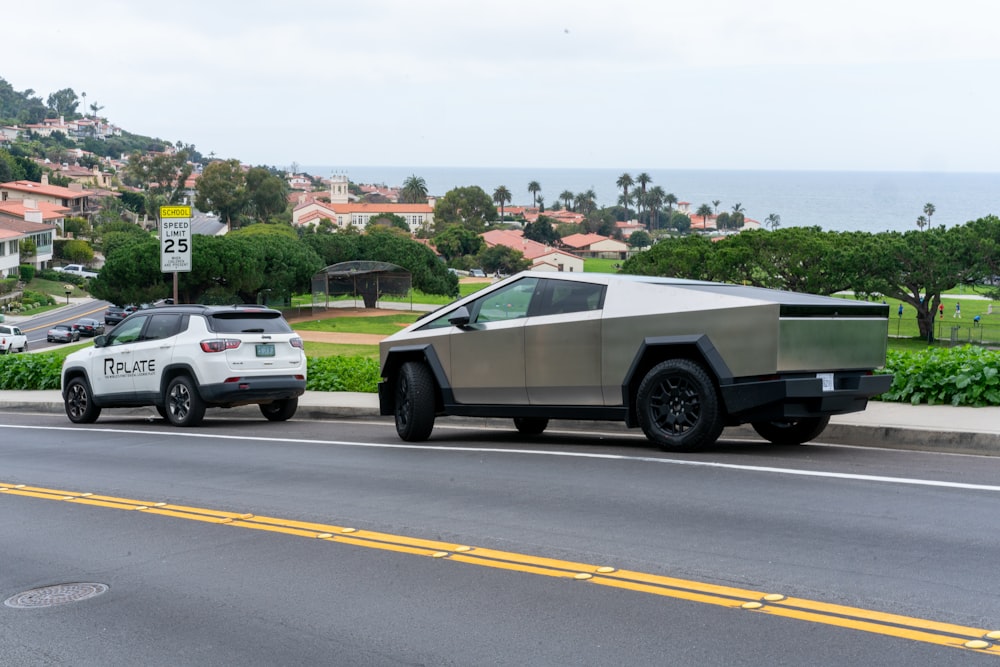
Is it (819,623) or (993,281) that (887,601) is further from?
(993,281)

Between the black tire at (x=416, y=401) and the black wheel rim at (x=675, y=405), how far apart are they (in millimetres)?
2885

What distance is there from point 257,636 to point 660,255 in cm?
6948

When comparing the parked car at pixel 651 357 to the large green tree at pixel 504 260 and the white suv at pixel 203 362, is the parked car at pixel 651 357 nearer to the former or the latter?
the white suv at pixel 203 362

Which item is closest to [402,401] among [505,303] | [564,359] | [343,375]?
[505,303]

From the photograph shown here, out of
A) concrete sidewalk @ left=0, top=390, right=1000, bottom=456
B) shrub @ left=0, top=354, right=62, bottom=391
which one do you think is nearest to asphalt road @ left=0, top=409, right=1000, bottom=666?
concrete sidewalk @ left=0, top=390, right=1000, bottom=456

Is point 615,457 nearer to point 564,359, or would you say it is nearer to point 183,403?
point 564,359

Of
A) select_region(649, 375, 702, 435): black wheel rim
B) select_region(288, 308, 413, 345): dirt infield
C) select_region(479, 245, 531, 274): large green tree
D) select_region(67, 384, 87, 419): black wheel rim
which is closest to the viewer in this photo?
select_region(649, 375, 702, 435): black wheel rim

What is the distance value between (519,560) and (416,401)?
5429 mm

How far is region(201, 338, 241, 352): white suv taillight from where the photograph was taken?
15.5 metres

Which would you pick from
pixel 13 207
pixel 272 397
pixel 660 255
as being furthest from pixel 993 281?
pixel 13 207

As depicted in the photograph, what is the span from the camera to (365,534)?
7.69 metres

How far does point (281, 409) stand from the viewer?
16.5m

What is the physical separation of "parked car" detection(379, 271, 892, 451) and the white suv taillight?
4.26 metres

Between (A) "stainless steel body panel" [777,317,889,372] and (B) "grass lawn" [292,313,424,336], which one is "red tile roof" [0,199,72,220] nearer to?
(B) "grass lawn" [292,313,424,336]
